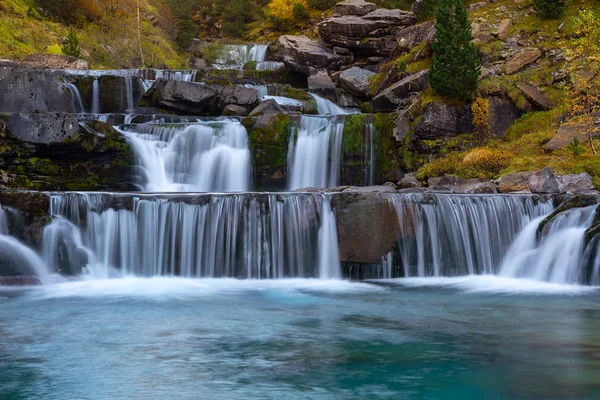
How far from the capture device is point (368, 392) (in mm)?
6734

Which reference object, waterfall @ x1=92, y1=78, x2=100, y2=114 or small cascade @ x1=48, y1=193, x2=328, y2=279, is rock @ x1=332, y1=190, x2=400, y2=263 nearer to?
small cascade @ x1=48, y1=193, x2=328, y2=279

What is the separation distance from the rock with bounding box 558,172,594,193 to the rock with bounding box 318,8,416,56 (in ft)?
58.1

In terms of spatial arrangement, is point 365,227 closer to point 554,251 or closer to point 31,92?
point 554,251

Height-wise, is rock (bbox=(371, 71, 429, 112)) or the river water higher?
rock (bbox=(371, 71, 429, 112))

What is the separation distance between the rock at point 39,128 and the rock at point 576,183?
48.7 ft

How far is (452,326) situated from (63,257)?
29.9 feet

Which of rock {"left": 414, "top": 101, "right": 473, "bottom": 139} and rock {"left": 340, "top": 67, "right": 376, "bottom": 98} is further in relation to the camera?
rock {"left": 340, "top": 67, "right": 376, "bottom": 98}

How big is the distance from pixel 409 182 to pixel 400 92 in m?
5.88

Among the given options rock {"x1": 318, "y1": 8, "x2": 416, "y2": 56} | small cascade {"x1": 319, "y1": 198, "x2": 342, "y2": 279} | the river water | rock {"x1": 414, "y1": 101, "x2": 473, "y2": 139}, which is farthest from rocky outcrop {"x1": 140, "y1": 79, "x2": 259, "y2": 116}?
the river water

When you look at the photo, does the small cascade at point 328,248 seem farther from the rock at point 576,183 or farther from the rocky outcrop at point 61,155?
the rocky outcrop at point 61,155

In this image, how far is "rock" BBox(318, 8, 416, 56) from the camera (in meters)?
34.4

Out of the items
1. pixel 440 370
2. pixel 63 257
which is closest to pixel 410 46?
pixel 63 257

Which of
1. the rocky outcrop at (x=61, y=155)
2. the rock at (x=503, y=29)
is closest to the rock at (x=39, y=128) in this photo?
the rocky outcrop at (x=61, y=155)

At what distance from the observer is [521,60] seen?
83.3 ft
